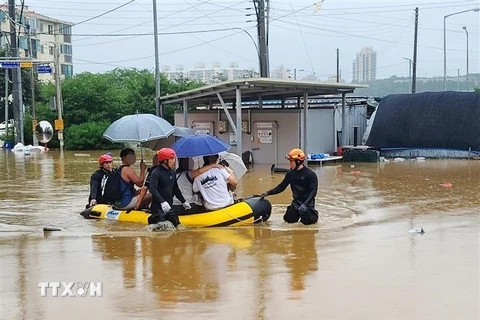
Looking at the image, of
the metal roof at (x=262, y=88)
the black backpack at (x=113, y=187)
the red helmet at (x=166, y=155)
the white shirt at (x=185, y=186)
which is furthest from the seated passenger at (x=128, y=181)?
the metal roof at (x=262, y=88)

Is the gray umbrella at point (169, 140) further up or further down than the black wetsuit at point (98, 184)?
further up

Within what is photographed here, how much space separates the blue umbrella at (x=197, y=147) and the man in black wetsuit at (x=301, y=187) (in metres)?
1.18

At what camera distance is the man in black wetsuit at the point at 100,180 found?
1305 cm

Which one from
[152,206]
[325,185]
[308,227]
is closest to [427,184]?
[325,185]

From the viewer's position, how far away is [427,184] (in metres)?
19.3

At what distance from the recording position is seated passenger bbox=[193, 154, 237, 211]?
1169cm

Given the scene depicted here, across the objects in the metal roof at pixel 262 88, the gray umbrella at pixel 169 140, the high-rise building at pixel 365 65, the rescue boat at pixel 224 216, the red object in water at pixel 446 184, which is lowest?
the red object in water at pixel 446 184

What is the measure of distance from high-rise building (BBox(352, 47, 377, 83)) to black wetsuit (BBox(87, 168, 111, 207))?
9779cm

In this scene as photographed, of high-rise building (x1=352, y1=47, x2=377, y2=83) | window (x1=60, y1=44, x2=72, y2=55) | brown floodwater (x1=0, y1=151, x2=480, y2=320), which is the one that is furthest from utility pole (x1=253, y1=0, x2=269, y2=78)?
high-rise building (x1=352, y1=47, x2=377, y2=83)

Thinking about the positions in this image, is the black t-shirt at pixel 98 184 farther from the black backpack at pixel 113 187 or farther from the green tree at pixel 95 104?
the green tree at pixel 95 104

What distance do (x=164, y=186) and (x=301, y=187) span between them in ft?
7.87

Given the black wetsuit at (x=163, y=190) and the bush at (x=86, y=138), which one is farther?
the bush at (x=86, y=138)

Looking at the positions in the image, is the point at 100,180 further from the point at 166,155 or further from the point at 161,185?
the point at 166,155

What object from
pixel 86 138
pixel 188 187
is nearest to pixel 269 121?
pixel 86 138
